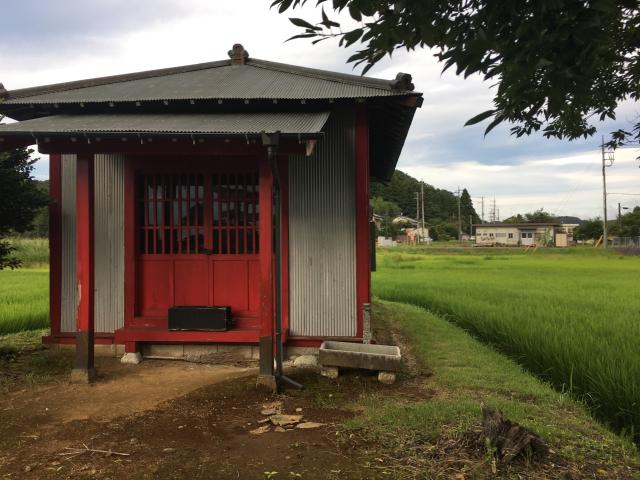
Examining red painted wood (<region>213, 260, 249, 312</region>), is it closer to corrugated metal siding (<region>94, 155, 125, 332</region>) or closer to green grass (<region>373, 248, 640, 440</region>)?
corrugated metal siding (<region>94, 155, 125, 332</region>)

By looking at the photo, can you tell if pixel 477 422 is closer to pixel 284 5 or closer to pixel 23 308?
pixel 284 5

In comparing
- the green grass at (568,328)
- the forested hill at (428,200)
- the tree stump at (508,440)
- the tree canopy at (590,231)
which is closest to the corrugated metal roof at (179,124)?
the tree stump at (508,440)

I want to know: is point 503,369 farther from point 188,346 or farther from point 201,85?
point 201,85

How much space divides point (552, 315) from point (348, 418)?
5.82 meters

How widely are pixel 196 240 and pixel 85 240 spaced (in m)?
1.53

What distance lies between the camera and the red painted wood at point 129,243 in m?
6.38

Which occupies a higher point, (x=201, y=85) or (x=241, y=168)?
(x=201, y=85)

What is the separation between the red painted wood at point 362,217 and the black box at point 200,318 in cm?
181

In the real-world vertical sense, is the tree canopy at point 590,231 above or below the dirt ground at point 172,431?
above

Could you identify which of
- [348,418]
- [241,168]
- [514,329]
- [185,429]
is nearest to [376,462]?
[348,418]

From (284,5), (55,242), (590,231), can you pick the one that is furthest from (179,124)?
(590,231)

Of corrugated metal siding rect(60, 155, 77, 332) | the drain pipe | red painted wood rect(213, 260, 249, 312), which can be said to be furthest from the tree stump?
corrugated metal siding rect(60, 155, 77, 332)

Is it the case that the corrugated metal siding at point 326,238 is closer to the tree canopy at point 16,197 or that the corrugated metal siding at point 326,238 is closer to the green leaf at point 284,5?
the tree canopy at point 16,197

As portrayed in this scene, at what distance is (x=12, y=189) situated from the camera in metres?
6.16
